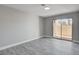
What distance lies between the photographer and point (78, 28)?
4.72 metres

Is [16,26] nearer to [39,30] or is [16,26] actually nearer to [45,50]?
[39,30]

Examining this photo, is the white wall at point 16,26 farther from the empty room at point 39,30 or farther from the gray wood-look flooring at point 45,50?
the gray wood-look flooring at point 45,50

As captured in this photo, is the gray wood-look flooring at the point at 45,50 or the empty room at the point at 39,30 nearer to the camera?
the gray wood-look flooring at the point at 45,50

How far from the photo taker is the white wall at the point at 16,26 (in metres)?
3.36

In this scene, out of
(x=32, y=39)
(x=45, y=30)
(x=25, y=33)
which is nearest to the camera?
(x=45, y=30)

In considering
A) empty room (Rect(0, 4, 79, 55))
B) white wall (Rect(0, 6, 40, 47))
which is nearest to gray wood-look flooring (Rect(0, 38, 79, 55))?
empty room (Rect(0, 4, 79, 55))

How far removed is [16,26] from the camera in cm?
399

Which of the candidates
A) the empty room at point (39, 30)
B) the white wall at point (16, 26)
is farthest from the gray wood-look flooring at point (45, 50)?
the white wall at point (16, 26)

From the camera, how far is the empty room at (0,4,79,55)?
3262 mm
